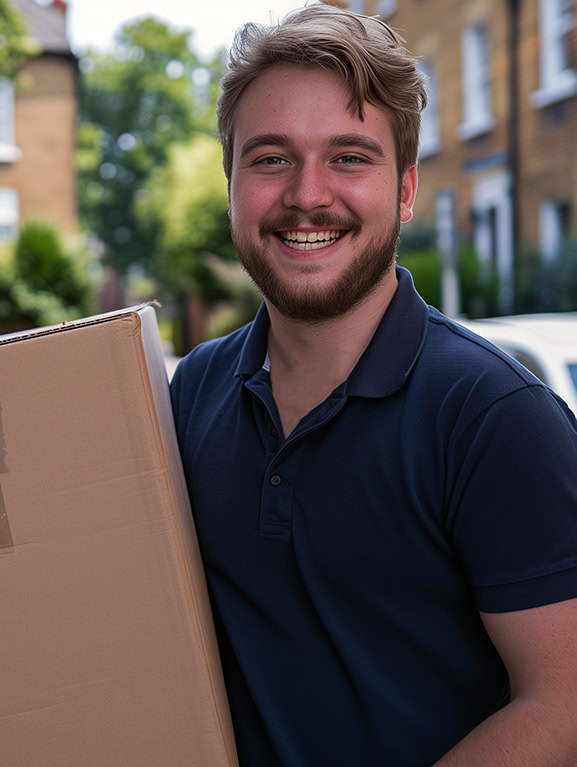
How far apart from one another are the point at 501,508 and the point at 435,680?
260 millimetres

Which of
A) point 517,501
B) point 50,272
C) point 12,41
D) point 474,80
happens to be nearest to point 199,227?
point 50,272

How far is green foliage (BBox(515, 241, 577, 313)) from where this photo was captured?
9797mm

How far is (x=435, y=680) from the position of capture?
1.22 m

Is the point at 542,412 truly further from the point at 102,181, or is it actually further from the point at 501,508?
the point at 102,181

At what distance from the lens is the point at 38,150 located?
65.5ft

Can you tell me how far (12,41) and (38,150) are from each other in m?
6.78

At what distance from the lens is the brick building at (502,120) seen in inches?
409

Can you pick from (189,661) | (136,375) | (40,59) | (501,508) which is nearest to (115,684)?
(189,661)

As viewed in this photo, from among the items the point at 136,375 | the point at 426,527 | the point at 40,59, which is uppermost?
the point at 40,59

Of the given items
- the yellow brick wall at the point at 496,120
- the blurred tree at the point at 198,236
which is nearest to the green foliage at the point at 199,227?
the blurred tree at the point at 198,236

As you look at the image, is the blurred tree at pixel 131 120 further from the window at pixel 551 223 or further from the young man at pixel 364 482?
the young man at pixel 364 482

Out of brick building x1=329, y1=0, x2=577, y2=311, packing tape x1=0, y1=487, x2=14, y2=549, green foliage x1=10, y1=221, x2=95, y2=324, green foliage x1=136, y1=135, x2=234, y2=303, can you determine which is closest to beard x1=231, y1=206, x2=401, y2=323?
packing tape x1=0, y1=487, x2=14, y2=549

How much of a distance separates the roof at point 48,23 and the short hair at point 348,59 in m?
20.6

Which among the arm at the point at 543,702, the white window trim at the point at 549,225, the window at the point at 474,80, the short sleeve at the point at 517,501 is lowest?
the white window trim at the point at 549,225
